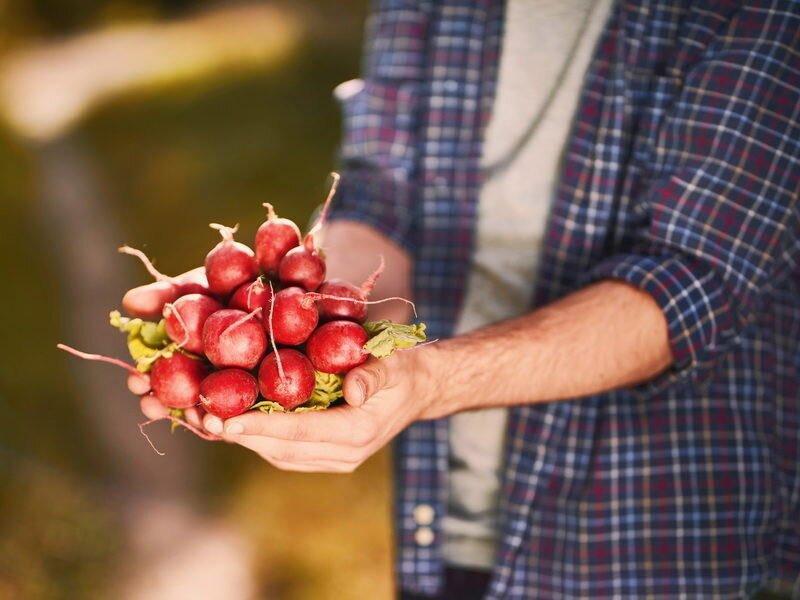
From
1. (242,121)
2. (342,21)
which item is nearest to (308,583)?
(242,121)

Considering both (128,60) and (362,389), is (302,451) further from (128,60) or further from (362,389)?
(128,60)

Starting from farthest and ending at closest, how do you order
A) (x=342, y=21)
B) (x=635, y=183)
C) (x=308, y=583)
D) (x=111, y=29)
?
(x=342, y=21)
(x=111, y=29)
(x=308, y=583)
(x=635, y=183)

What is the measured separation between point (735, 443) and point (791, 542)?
290mm

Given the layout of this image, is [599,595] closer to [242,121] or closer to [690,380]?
[690,380]

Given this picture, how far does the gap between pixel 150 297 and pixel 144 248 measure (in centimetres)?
299

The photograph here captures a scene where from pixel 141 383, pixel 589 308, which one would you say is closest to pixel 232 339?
pixel 141 383

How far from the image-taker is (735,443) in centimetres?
154

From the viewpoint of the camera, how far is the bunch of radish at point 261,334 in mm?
1134

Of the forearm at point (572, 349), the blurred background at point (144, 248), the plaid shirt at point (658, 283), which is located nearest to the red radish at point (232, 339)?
the forearm at point (572, 349)

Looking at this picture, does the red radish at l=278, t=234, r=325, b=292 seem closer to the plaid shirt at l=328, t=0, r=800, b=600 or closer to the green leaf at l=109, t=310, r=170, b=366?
the green leaf at l=109, t=310, r=170, b=366

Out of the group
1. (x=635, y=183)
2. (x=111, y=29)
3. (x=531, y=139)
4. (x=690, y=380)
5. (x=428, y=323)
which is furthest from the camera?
(x=111, y=29)

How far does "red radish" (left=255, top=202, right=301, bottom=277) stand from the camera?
4.24 feet

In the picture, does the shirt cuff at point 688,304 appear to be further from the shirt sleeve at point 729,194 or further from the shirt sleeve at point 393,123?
the shirt sleeve at point 393,123

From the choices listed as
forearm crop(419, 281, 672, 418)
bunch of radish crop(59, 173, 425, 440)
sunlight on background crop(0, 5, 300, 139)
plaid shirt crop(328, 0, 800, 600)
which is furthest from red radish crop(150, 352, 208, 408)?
sunlight on background crop(0, 5, 300, 139)
